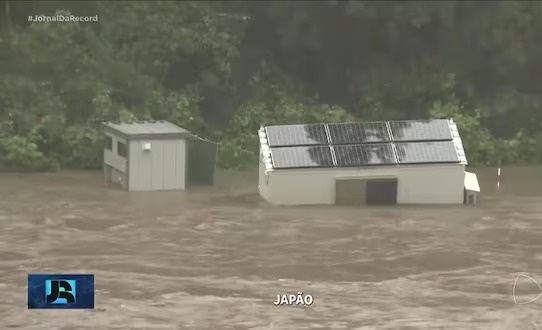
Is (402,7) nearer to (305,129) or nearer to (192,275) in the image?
(305,129)

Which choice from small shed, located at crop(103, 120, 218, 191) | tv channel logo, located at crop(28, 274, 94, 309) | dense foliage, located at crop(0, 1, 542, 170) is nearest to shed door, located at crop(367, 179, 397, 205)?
small shed, located at crop(103, 120, 218, 191)

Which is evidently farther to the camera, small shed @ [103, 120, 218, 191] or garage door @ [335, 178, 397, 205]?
small shed @ [103, 120, 218, 191]

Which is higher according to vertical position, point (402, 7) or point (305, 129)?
point (402, 7)

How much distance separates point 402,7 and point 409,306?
773 inches

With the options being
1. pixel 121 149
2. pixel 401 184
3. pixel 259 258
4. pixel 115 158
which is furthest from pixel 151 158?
pixel 259 258

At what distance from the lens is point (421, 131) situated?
908 inches

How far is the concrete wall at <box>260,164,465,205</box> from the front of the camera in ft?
70.6

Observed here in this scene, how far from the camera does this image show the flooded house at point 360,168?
21547 millimetres

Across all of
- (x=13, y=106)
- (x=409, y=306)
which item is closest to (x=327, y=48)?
(x=13, y=106)

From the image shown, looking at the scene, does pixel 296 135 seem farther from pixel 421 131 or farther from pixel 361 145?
pixel 421 131

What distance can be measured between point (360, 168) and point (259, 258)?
20.4ft

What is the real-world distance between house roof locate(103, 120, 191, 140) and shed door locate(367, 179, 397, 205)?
14.9ft

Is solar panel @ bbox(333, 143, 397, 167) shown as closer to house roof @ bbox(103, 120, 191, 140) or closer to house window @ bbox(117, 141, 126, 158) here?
house roof @ bbox(103, 120, 191, 140)

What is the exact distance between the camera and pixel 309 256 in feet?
53.9
